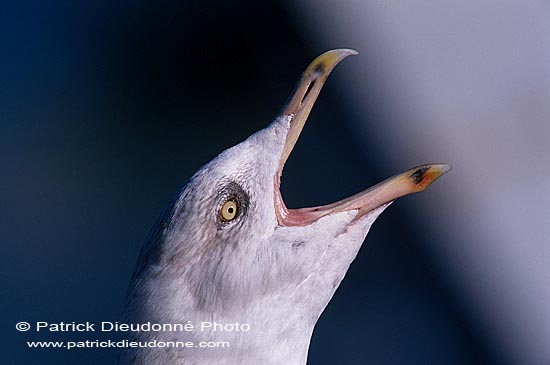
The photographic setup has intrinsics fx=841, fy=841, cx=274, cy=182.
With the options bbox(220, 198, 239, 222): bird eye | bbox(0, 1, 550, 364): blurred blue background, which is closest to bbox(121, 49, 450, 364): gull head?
bbox(220, 198, 239, 222): bird eye

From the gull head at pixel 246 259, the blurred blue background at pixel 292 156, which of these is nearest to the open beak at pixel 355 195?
the gull head at pixel 246 259

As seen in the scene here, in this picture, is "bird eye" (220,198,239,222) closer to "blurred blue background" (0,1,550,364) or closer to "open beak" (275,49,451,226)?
"open beak" (275,49,451,226)

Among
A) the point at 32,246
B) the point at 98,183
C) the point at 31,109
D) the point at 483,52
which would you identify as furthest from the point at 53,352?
the point at 483,52

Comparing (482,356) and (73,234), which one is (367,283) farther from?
(73,234)

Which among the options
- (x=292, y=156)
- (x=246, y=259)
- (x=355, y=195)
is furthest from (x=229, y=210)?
(x=292, y=156)

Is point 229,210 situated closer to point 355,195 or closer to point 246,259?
point 246,259
